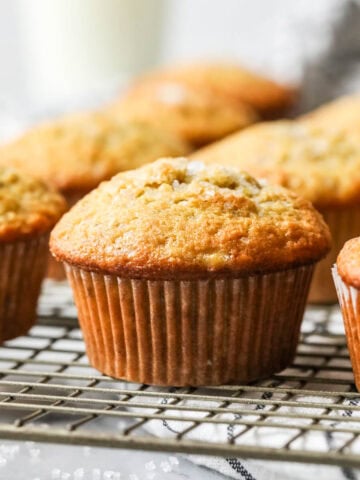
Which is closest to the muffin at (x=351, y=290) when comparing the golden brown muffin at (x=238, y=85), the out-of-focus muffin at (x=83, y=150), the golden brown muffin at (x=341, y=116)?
the out-of-focus muffin at (x=83, y=150)

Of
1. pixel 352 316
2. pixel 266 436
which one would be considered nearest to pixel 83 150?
pixel 352 316

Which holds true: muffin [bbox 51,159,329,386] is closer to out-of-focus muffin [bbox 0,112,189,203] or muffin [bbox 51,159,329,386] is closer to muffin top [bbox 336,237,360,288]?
muffin top [bbox 336,237,360,288]

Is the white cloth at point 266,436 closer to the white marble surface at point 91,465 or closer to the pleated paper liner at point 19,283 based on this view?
the white marble surface at point 91,465

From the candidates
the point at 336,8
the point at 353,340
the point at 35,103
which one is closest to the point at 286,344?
the point at 353,340

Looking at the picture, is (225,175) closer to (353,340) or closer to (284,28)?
(353,340)

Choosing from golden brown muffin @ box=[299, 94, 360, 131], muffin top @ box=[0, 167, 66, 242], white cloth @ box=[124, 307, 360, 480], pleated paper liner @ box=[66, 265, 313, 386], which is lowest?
white cloth @ box=[124, 307, 360, 480]

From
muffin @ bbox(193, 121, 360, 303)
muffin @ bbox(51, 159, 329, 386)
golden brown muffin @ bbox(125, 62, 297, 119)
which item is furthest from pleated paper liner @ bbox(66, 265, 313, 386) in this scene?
golden brown muffin @ bbox(125, 62, 297, 119)
